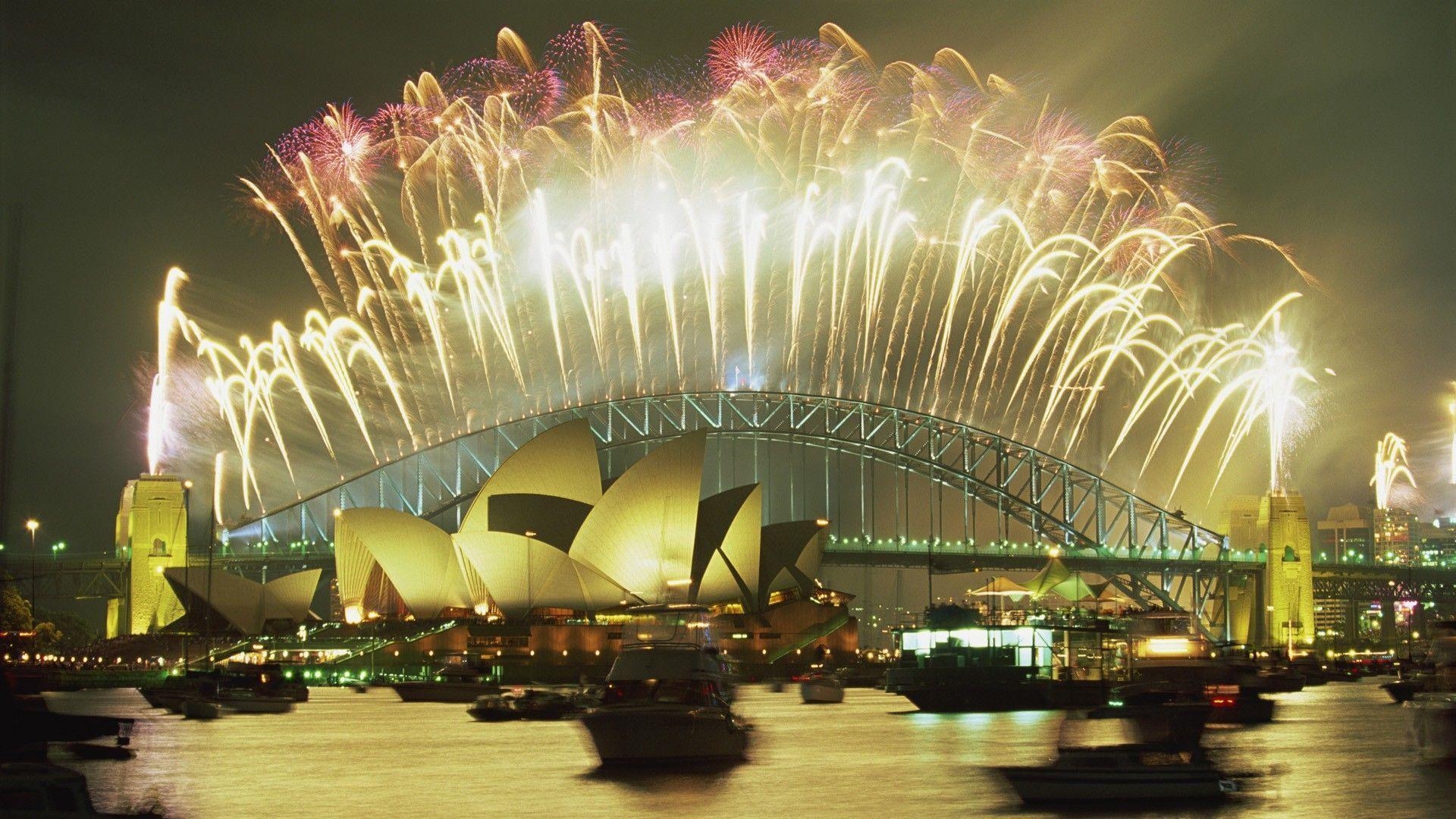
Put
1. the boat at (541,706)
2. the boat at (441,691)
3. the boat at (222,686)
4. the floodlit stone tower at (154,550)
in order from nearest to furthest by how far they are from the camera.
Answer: the boat at (541,706)
the boat at (222,686)
the boat at (441,691)
the floodlit stone tower at (154,550)

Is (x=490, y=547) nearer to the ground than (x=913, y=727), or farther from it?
farther from it

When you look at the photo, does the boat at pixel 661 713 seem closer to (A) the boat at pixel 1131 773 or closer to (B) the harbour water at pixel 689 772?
(B) the harbour water at pixel 689 772

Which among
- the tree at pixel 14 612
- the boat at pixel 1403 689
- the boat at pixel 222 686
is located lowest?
the boat at pixel 1403 689

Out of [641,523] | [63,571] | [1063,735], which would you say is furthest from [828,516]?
[1063,735]

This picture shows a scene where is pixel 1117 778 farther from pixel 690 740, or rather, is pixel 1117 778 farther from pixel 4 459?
pixel 4 459

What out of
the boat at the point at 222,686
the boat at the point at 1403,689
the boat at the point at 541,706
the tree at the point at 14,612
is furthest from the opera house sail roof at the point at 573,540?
the boat at the point at 1403,689
